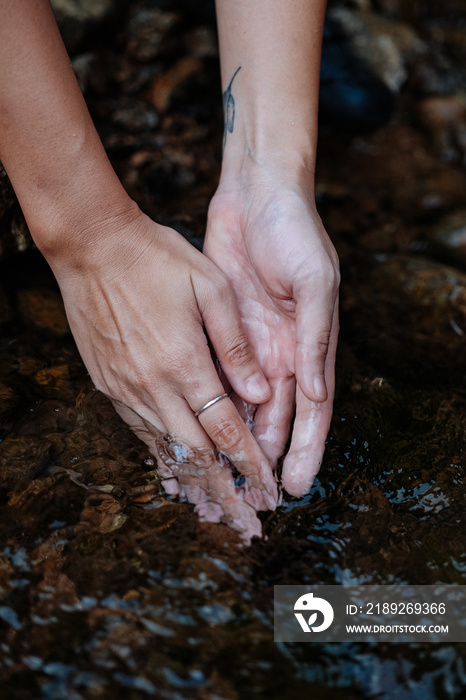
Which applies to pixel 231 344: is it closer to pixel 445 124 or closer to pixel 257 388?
pixel 257 388

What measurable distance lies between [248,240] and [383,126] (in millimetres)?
2424

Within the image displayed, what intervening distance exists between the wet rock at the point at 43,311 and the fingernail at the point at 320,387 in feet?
3.61

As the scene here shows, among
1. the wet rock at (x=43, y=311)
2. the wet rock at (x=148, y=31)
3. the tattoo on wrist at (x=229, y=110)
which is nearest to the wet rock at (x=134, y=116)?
the wet rock at (x=148, y=31)

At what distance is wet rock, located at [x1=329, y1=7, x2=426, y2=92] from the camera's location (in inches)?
146

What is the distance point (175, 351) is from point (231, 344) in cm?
20

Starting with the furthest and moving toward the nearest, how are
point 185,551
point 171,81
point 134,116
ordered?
point 171,81 < point 134,116 < point 185,551

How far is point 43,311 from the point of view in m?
2.36

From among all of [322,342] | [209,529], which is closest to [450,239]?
[322,342]

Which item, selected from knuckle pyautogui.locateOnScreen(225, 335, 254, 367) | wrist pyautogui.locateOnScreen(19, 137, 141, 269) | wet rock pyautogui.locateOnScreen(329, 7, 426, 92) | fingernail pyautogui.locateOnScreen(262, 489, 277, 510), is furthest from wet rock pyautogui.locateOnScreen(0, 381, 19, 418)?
wet rock pyautogui.locateOnScreen(329, 7, 426, 92)

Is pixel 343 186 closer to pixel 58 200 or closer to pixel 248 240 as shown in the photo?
pixel 248 240

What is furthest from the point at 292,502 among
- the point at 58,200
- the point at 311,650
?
the point at 58,200

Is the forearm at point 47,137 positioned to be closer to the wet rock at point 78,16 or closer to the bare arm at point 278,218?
the bare arm at point 278,218

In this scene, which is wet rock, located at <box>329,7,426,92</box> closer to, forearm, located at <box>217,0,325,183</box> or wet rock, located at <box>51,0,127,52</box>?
wet rock, located at <box>51,0,127,52</box>

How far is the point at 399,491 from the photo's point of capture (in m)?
1.93
